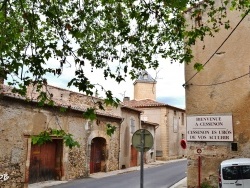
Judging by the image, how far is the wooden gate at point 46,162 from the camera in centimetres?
1433

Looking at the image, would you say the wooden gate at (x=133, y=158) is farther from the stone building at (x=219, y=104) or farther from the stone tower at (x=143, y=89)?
the stone tower at (x=143, y=89)

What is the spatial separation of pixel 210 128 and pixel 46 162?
8.64 metres

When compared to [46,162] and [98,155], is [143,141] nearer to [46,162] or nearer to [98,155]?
[46,162]

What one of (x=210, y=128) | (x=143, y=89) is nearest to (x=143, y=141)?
(x=210, y=128)

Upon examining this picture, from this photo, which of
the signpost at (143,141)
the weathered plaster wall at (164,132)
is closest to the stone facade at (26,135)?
the signpost at (143,141)

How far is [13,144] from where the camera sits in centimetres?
1266

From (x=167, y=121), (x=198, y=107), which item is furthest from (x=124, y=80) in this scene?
(x=167, y=121)

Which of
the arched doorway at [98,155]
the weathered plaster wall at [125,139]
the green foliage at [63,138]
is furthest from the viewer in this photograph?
the weathered plaster wall at [125,139]

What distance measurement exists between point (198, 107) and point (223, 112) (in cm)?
100

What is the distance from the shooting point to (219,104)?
11727mm

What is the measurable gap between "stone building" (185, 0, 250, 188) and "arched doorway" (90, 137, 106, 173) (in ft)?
27.7

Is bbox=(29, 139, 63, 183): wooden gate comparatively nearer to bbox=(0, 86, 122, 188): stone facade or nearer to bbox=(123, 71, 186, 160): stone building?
bbox=(0, 86, 122, 188): stone facade

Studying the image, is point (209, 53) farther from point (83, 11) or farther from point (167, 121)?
point (167, 121)

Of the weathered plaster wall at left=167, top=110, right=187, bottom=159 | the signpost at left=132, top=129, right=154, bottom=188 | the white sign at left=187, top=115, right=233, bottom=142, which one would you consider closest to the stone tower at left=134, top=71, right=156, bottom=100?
the weathered plaster wall at left=167, top=110, right=187, bottom=159
